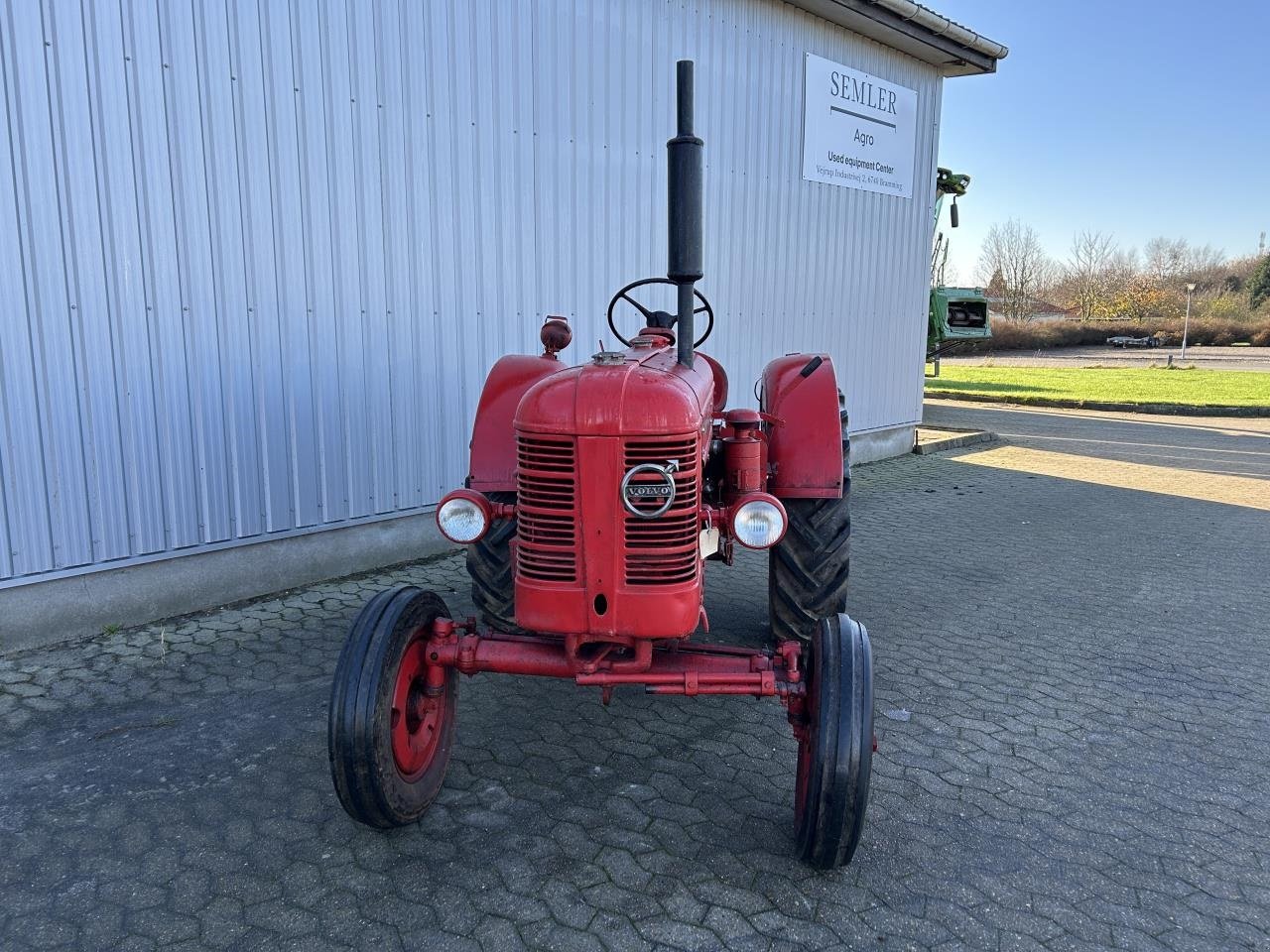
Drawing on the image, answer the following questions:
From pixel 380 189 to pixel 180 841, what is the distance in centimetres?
362

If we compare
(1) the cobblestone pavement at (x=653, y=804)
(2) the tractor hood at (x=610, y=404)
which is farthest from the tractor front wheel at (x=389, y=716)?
(2) the tractor hood at (x=610, y=404)

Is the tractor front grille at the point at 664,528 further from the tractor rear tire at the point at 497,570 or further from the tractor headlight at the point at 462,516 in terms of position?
the tractor rear tire at the point at 497,570

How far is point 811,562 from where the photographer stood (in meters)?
3.66

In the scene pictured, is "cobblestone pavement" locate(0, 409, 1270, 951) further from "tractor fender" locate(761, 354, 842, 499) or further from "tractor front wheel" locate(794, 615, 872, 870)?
"tractor fender" locate(761, 354, 842, 499)

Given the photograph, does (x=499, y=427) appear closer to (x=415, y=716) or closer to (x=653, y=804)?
(x=415, y=716)

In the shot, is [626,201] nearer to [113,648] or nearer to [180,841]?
[113,648]

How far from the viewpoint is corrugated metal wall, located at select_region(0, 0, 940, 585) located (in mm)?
3932

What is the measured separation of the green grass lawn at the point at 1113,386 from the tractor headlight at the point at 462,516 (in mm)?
16161

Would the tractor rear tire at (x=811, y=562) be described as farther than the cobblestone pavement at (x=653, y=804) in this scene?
Yes

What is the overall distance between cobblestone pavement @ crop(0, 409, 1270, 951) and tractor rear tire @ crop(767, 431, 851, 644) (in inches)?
16.5

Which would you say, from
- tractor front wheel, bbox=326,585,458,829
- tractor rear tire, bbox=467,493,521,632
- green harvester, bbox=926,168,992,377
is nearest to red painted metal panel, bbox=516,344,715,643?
tractor front wheel, bbox=326,585,458,829

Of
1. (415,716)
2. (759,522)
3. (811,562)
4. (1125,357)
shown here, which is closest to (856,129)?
(811,562)

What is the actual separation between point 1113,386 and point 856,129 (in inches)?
569

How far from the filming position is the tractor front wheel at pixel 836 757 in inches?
92.1
